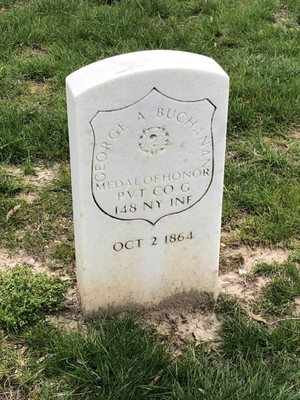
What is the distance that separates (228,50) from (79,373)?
3.53 meters

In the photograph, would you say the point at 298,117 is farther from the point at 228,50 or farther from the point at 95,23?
the point at 95,23

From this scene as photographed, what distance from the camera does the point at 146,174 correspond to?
280 centimetres

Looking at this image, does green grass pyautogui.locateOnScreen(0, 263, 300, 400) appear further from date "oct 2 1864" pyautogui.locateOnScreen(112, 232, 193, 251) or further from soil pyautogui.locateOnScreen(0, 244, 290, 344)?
date "oct 2 1864" pyautogui.locateOnScreen(112, 232, 193, 251)

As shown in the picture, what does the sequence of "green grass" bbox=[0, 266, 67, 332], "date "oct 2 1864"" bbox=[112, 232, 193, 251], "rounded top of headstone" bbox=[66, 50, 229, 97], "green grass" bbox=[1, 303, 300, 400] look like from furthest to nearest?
"green grass" bbox=[0, 266, 67, 332], "date "oct 2 1864"" bbox=[112, 232, 193, 251], "green grass" bbox=[1, 303, 300, 400], "rounded top of headstone" bbox=[66, 50, 229, 97]

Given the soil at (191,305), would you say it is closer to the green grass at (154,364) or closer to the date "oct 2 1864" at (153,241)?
the green grass at (154,364)

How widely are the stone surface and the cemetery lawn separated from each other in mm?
210

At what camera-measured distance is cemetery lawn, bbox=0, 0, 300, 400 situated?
9.10 ft

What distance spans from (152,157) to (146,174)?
0.08 meters

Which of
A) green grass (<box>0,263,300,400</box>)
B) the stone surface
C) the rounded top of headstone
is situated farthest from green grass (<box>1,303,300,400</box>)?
the rounded top of headstone

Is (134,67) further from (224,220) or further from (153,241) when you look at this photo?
(224,220)

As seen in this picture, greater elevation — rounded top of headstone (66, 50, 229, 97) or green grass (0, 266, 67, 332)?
rounded top of headstone (66, 50, 229, 97)

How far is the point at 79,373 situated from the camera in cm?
274

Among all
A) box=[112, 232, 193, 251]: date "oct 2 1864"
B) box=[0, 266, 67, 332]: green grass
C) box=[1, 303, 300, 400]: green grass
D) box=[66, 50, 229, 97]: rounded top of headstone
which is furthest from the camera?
box=[0, 266, 67, 332]: green grass

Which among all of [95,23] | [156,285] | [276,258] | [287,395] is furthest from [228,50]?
[287,395]
